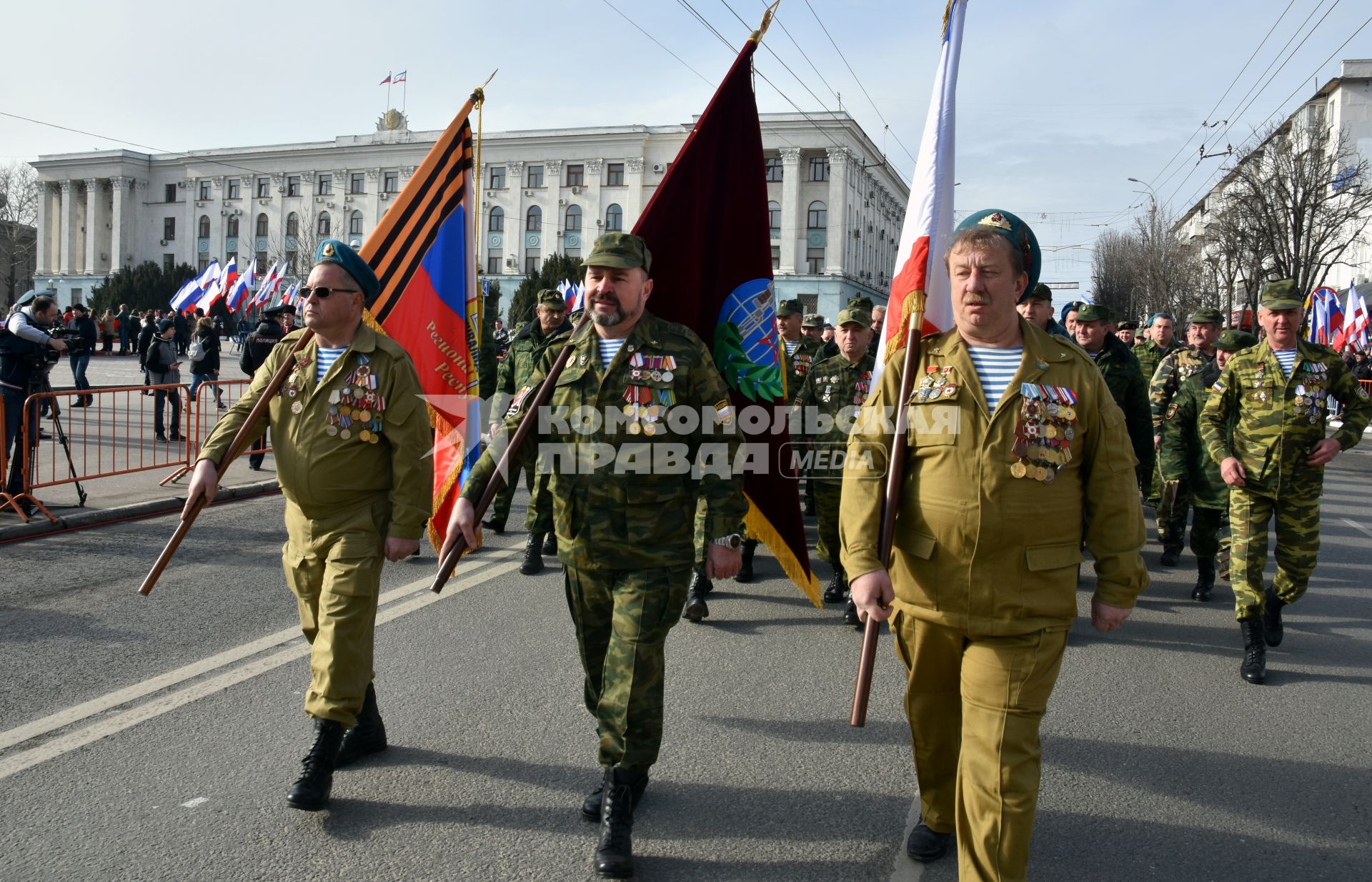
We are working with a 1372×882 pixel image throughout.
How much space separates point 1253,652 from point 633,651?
3931 millimetres

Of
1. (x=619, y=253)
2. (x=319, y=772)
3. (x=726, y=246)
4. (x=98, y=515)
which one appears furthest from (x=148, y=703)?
(x=98, y=515)

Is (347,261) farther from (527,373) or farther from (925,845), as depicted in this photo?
(527,373)

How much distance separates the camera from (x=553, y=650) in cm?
571

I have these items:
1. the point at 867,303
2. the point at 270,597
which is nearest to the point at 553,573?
the point at 270,597

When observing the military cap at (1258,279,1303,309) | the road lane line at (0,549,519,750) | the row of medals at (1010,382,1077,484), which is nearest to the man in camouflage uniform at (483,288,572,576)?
the road lane line at (0,549,519,750)

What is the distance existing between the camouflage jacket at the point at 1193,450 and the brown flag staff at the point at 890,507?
5579 mm

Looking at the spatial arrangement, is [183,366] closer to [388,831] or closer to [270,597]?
[270,597]

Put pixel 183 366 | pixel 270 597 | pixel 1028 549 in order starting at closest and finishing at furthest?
pixel 1028 549
pixel 270 597
pixel 183 366

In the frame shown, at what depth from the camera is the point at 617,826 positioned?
132 inches

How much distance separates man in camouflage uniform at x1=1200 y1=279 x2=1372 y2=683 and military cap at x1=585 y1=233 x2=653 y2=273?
3.85 m

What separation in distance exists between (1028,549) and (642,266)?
1701 millimetres

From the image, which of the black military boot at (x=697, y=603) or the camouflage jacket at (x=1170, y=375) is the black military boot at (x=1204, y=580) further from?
the black military boot at (x=697, y=603)

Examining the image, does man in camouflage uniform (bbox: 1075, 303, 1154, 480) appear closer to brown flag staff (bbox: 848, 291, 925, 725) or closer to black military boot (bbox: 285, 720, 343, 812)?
brown flag staff (bbox: 848, 291, 925, 725)

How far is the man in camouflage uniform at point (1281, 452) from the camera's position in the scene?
5695 mm
